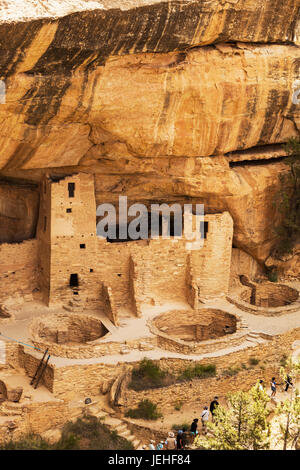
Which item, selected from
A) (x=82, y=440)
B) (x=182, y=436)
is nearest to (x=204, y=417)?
(x=182, y=436)

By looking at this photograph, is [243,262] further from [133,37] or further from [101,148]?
[133,37]

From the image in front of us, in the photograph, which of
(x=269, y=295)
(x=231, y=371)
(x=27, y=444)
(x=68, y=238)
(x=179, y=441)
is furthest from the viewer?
(x=269, y=295)

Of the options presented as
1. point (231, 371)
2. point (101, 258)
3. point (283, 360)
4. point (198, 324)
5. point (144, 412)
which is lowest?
point (144, 412)

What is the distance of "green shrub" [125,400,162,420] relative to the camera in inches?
773

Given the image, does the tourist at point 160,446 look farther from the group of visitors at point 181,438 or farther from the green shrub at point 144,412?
the green shrub at point 144,412

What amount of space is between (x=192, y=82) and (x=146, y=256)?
18.5 ft

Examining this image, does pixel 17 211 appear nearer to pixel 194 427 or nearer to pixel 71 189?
pixel 71 189

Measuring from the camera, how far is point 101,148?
74.1 ft

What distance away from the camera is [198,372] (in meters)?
20.9

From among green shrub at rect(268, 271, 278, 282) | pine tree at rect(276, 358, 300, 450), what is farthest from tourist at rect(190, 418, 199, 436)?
green shrub at rect(268, 271, 278, 282)

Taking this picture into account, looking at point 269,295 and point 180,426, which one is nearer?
point 180,426

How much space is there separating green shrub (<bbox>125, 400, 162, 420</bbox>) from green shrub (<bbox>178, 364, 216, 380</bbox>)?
1.32m

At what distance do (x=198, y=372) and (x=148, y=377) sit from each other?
1391 mm

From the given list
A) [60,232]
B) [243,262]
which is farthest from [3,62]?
[243,262]
